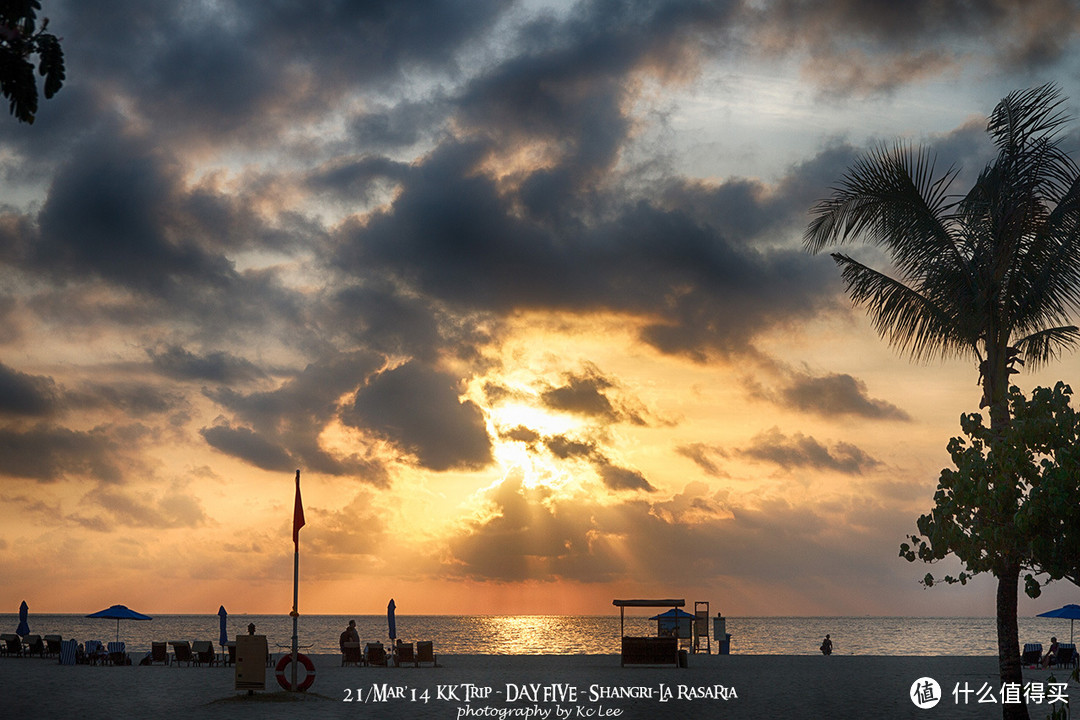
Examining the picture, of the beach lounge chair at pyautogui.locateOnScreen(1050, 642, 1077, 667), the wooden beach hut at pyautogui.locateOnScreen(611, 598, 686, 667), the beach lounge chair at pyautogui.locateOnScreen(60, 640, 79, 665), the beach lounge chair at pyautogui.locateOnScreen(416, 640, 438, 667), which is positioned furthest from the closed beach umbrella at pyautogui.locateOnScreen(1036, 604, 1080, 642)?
the beach lounge chair at pyautogui.locateOnScreen(60, 640, 79, 665)

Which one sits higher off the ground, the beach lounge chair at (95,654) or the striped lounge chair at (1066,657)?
the beach lounge chair at (95,654)

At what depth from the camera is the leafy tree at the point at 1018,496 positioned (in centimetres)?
1418

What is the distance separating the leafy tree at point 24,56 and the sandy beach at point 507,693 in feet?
46.4

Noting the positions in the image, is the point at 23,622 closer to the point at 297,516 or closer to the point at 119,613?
the point at 119,613

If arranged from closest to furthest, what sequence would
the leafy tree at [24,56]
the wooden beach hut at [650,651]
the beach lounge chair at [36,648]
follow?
the leafy tree at [24,56] → the wooden beach hut at [650,651] → the beach lounge chair at [36,648]

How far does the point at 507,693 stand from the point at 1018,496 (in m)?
14.2

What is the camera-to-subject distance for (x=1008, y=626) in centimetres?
1700

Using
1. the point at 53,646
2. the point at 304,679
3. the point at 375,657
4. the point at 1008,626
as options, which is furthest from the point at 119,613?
the point at 1008,626

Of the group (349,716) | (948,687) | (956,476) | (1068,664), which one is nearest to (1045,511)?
(956,476)

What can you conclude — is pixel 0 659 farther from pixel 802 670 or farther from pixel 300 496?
pixel 802 670

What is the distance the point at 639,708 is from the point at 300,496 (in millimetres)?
8816

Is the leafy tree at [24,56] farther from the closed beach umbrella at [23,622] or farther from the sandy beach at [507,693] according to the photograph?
the closed beach umbrella at [23,622]

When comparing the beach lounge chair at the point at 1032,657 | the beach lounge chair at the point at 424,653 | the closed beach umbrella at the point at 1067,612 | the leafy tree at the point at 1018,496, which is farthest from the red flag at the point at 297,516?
the closed beach umbrella at the point at 1067,612

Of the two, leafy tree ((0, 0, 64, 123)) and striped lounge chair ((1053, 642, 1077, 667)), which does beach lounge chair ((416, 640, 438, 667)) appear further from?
leafy tree ((0, 0, 64, 123))
